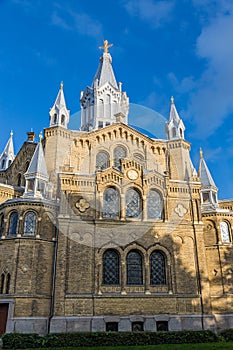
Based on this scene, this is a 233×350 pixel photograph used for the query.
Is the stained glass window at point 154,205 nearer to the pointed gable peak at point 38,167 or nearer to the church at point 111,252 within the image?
the church at point 111,252

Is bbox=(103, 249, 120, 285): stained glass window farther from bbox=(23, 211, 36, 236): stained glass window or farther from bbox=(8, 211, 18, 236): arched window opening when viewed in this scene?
bbox=(8, 211, 18, 236): arched window opening

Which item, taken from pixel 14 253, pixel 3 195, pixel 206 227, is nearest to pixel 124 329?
pixel 14 253

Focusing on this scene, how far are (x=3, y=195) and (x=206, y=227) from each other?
19760 mm

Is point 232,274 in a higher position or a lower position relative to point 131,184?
lower

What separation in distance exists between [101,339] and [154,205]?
12986 millimetres

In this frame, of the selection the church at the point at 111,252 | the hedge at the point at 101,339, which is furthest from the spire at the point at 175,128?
the hedge at the point at 101,339

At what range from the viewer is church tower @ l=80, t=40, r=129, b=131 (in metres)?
45.0

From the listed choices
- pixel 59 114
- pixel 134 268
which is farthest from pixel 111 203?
pixel 59 114

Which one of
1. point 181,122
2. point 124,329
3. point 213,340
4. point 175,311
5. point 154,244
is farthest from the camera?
point 181,122

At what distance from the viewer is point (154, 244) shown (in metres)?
29.5

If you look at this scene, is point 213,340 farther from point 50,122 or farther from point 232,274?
point 50,122

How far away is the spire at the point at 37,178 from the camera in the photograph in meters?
30.5

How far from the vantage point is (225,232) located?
32.8 metres

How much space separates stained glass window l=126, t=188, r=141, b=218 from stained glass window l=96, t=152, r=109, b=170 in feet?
21.1
